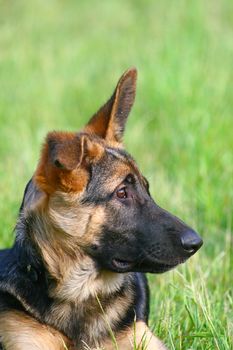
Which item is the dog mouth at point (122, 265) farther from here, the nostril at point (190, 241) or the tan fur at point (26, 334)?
the tan fur at point (26, 334)

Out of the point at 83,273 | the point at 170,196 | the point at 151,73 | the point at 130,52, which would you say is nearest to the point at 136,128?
the point at 151,73

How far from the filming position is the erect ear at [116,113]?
4938mm

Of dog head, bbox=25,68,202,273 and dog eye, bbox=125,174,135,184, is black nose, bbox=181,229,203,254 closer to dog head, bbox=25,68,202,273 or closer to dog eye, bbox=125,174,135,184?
dog head, bbox=25,68,202,273

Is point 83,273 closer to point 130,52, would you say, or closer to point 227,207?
point 227,207

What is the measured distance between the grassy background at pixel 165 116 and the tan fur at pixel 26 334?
629 millimetres

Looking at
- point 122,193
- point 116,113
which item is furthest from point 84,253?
point 116,113

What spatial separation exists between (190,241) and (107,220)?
17.8 inches

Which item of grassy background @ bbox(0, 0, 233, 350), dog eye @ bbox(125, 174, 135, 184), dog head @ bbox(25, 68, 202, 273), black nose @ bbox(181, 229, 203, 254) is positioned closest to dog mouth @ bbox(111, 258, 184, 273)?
dog head @ bbox(25, 68, 202, 273)

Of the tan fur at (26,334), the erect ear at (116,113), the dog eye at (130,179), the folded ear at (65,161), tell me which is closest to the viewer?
the folded ear at (65,161)

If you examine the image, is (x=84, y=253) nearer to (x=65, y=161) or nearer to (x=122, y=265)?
(x=122, y=265)

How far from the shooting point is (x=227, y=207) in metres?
7.08

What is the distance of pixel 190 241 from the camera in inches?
170

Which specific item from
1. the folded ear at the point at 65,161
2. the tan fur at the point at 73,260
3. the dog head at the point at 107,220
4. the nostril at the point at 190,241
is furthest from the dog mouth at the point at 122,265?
the folded ear at the point at 65,161

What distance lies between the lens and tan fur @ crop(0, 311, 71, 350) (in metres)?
4.24
